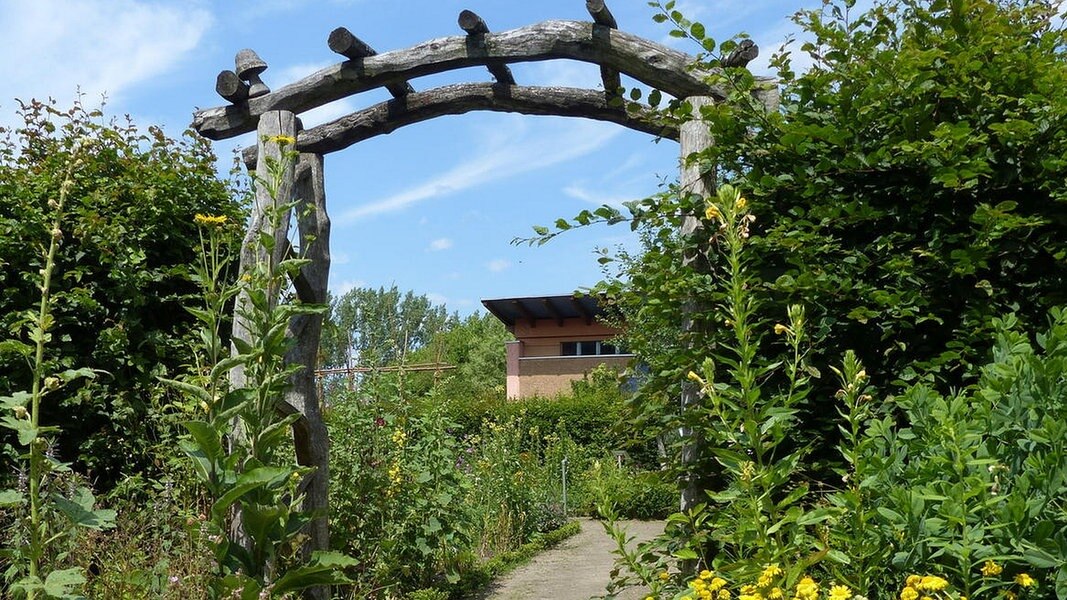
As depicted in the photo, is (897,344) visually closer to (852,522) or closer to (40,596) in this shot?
(852,522)

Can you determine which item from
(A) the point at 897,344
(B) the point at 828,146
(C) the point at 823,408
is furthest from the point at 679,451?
(B) the point at 828,146

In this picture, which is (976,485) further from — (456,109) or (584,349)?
(584,349)

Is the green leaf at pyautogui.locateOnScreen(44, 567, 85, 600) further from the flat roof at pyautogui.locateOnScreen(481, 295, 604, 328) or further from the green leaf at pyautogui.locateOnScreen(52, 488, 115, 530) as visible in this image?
the flat roof at pyautogui.locateOnScreen(481, 295, 604, 328)

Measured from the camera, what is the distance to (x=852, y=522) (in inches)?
101

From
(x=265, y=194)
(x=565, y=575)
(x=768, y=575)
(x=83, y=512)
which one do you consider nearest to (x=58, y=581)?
(x=83, y=512)

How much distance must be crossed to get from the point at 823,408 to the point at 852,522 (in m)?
1.09

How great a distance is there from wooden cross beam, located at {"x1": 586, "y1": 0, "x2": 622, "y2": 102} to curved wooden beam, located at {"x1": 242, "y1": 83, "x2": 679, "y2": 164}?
61 millimetres

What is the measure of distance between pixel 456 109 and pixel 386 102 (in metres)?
0.39

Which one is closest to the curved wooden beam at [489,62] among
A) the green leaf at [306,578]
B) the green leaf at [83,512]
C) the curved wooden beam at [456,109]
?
the curved wooden beam at [456,109]

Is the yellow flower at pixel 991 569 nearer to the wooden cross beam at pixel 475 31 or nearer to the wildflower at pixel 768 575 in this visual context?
the wildflower at pixel 768 575

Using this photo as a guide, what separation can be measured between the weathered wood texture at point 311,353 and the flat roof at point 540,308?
20702mm

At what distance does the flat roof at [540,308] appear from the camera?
26.2 meters

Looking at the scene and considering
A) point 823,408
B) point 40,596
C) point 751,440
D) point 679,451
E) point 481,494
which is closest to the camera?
point 40,596

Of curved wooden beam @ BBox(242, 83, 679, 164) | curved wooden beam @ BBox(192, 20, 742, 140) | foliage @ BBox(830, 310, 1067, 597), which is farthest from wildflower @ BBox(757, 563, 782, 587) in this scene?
curved wooden beam @ BBox(242, 83, 679, 164)
